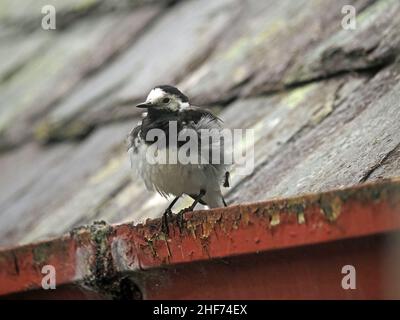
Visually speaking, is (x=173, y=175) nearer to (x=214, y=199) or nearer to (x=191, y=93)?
(x=214, y=199)

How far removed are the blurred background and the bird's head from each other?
0.27 m

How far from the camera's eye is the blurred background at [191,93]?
3.72 meters

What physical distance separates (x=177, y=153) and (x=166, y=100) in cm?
51

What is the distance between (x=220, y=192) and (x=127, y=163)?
824mm

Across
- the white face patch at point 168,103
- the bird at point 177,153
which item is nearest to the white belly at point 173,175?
the bird at point 177,153

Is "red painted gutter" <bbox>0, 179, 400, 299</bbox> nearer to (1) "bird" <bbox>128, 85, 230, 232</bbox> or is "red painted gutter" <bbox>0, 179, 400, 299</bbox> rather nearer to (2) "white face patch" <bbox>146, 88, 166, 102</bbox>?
(1) "bird" <bbox>128, 85, 230, 232</bbox>

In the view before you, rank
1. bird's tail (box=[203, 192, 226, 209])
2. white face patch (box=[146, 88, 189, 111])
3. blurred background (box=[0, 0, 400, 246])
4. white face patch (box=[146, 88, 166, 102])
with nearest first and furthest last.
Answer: blurred background (box=[0, 0, 400, 246]) → bird's tail (box=[203, 192, 226, 209]) → white face patch (box=[146, 88, 189, 111]) → white face patch (box=[146, 88, 166, 102])

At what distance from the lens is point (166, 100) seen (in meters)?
4.61

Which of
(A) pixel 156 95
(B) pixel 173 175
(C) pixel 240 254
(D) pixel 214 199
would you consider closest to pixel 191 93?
(A) pixel 156 95

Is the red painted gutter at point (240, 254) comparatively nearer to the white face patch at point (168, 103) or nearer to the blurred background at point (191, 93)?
the blurred background at point (191, 93)

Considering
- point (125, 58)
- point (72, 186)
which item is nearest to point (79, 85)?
point (125, 58)

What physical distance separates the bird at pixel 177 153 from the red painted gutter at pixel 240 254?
2.58ft

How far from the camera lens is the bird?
4203mm

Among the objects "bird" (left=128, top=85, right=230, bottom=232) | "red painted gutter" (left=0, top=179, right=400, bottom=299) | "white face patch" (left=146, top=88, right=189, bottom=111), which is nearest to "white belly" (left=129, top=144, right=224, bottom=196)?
"bird" (left=128, top=85, right=230, bottom=232)
